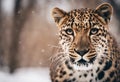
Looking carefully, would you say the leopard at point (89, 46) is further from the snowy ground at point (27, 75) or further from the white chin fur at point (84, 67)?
the snowy ground at point (27, 75)

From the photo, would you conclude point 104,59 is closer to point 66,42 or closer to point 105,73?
point 105,73

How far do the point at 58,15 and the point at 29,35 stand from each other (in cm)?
34

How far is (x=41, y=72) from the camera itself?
3.12m

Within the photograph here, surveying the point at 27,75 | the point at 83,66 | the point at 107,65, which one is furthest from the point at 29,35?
the point at 107,65

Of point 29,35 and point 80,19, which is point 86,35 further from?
point 29,35

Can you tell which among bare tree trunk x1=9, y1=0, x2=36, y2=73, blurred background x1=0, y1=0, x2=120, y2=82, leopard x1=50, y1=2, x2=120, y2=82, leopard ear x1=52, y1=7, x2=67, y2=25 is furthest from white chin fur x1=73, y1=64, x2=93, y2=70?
bare tree trunk x1=9, y1=0, x2=36, y2=73

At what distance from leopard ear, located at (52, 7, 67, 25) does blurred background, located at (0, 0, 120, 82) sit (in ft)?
0.17

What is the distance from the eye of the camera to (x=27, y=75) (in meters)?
3.19

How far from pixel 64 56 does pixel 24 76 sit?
422mm

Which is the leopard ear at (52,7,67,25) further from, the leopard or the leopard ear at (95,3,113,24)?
the leopard ear at (95,3,113,24)

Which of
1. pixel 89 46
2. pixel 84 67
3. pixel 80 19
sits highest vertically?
pixel 80 19

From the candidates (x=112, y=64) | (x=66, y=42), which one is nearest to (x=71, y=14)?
(x=66, y=42)

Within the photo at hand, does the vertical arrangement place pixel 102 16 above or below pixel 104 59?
above

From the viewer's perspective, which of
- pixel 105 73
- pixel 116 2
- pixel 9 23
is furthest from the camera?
pixel 9 23
